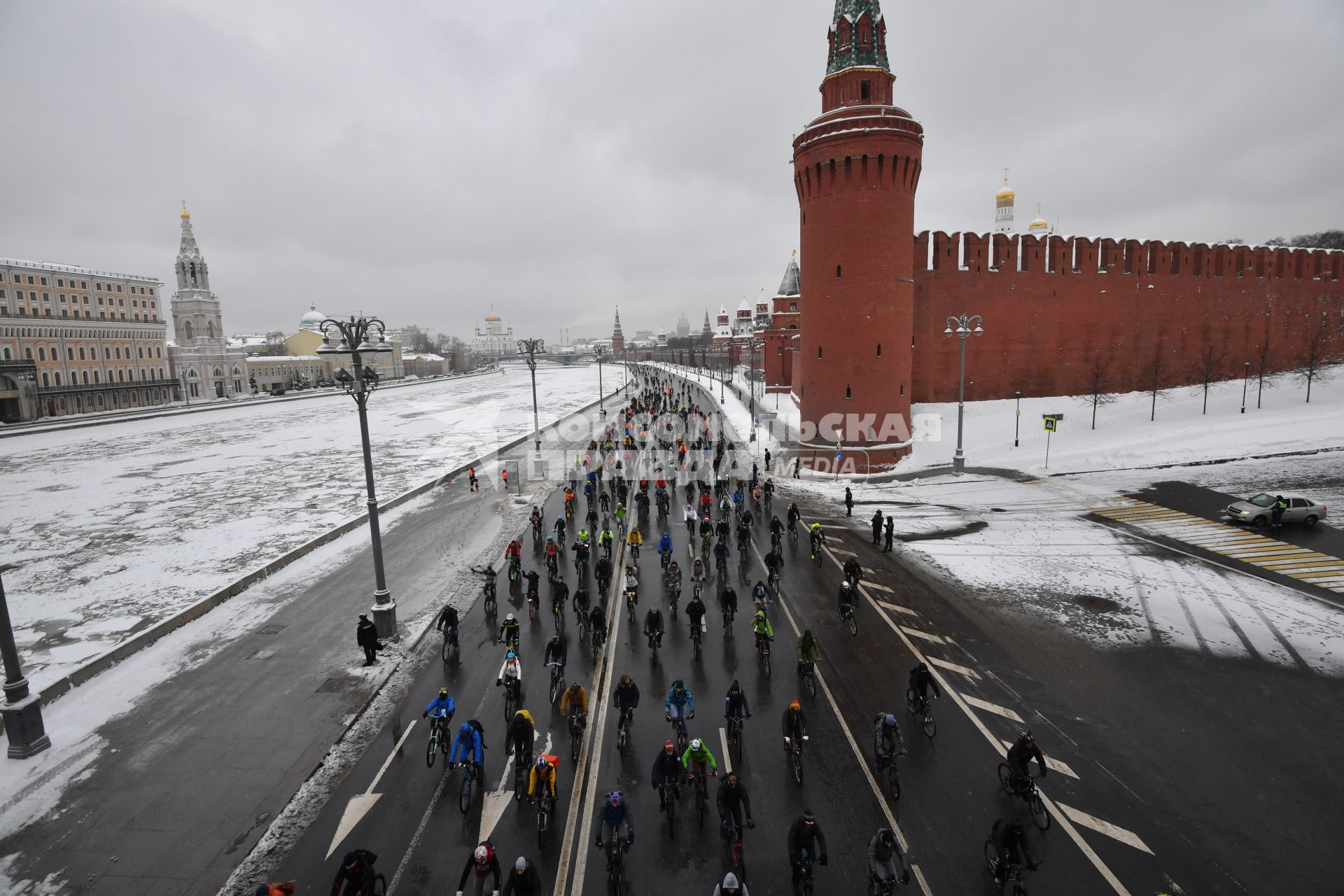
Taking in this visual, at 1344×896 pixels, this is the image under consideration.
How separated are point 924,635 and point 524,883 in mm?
8879

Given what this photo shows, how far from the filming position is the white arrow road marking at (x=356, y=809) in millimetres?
7172

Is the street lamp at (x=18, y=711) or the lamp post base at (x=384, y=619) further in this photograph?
the lamp post base at (x=384, y=619)

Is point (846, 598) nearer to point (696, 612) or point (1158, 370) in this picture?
point (696, 612)

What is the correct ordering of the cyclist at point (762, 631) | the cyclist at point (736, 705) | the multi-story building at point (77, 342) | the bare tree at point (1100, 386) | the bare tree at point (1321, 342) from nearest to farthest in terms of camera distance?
the cyclist at point (736, 705) → the cyclist at point (762, 631) → the bare tree at point (1100, 386) → the bare tree at point (1321, 342) → the multi-story building at point (77, 342)

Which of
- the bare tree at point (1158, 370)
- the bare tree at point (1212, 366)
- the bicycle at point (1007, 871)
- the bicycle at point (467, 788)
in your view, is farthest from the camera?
the bare tree at point (1212, 366)

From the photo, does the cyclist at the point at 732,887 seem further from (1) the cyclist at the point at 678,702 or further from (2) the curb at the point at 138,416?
(2) the curb at the point at 138,416

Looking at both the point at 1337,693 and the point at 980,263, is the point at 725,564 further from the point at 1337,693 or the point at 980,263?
the point at 980,263

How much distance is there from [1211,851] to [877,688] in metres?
4.26

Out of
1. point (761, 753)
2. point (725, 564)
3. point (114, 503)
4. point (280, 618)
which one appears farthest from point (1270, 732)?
point (114, 503)

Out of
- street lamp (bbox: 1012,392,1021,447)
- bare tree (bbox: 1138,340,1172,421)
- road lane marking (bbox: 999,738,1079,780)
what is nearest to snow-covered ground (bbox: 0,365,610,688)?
road lane marking (bbox: 999,738,1079,780)

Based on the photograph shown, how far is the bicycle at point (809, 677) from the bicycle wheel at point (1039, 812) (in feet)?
11.1

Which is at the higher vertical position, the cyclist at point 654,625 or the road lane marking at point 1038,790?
the cyclist at point 654,625


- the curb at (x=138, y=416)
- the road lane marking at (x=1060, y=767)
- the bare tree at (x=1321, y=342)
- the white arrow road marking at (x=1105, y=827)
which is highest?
the bare tree at (x=1321, y=342)

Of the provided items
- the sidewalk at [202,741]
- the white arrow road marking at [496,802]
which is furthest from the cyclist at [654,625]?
the sidewalk at [202,741]
